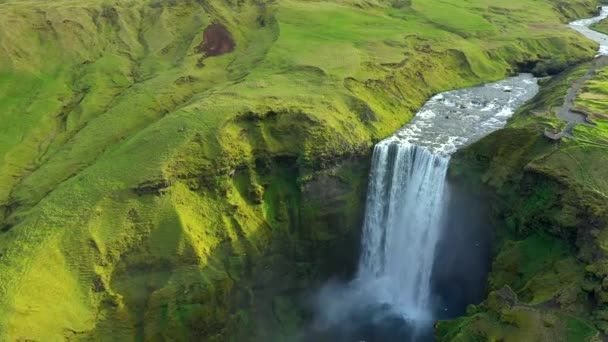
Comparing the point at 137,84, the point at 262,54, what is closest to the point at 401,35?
the point at 262,54

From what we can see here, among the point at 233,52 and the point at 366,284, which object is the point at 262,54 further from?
the point at 366,284

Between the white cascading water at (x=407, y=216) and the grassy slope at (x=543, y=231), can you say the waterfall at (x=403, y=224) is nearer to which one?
the white cascading water at (x=407, y=216)

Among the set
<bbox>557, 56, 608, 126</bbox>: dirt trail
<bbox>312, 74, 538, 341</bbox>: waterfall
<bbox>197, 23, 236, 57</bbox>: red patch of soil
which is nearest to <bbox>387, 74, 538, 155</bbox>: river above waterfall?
<bbox>312, 74, 538, 341</bbox>: waterfall

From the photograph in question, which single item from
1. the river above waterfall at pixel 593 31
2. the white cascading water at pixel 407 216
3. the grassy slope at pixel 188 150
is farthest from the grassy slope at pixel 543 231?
the river above waterfall at pixel 593 31

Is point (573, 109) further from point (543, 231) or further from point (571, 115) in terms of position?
point (543, 231)

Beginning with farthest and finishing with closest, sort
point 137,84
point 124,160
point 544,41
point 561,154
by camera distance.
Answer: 1. point 544,41
2. point 137,84
3. point 124,160
4. point 561,154

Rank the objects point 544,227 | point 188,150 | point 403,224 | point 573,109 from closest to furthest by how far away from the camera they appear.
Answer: point 544,227, point 188,150, point 573,109, point 403,224

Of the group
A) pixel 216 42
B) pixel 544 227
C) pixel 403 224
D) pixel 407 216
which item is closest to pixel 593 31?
pixel 216 42
